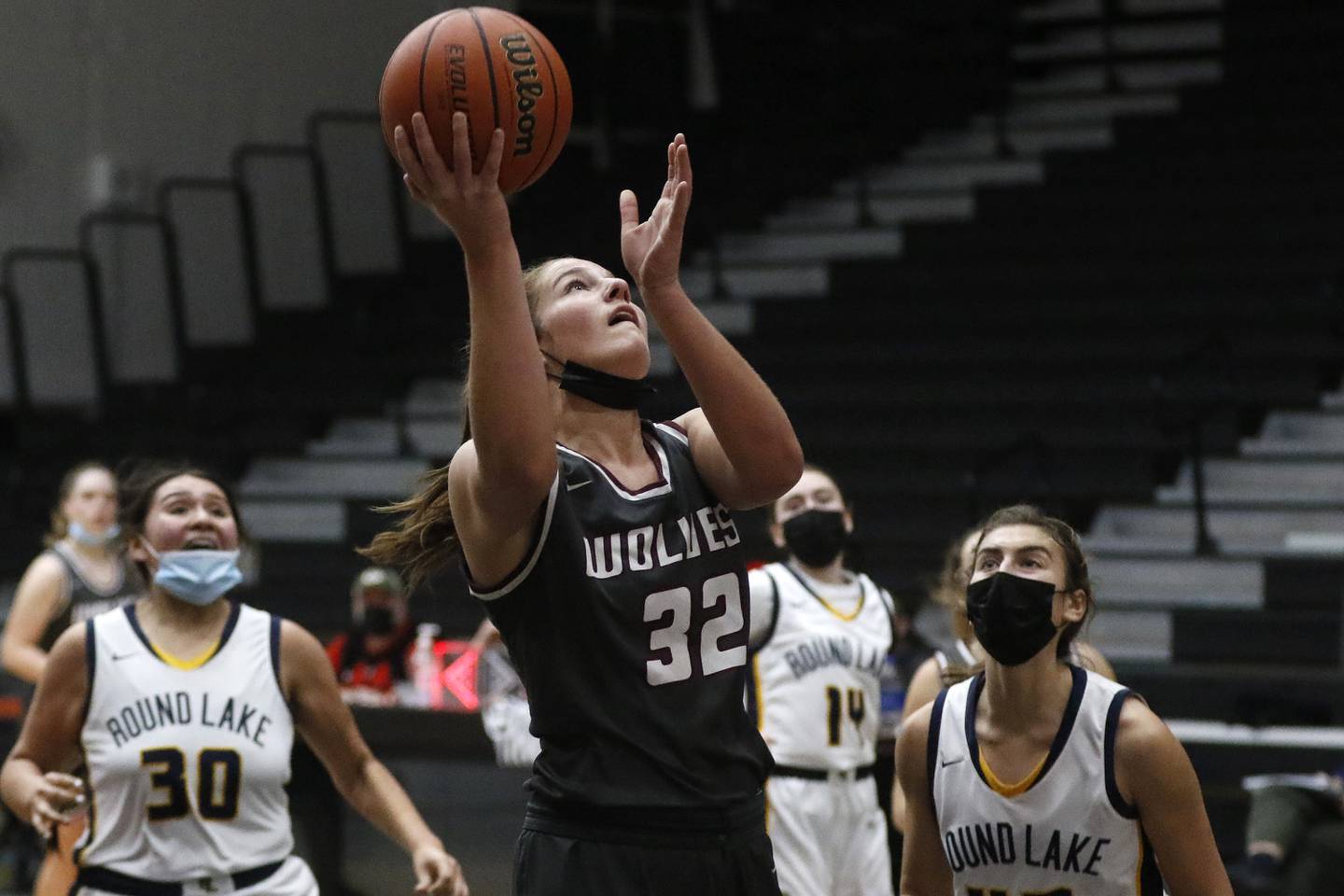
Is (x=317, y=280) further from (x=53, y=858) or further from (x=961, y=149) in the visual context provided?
(x=53, y=858)

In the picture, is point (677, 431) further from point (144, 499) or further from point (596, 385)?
point (144, 499)

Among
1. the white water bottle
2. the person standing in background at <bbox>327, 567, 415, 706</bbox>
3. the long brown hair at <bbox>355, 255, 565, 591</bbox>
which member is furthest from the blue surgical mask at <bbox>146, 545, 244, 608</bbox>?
the person standing in background at <bbox>327, 567, 415, 706</bbox>

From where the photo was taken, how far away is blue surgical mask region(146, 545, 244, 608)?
459 centimetres

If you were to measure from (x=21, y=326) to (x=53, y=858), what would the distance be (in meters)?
Answer: 8.55

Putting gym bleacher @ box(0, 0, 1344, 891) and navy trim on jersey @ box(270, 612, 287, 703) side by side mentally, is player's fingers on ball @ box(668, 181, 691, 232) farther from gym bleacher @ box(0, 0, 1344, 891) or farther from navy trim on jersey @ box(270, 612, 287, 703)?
gym bleacher @ box(0, 0, 1344, 891)

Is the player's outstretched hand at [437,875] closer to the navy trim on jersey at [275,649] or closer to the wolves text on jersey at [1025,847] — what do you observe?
the navy trim on jersey at [275,649]

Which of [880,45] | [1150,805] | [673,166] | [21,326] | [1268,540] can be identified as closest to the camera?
[673,166]

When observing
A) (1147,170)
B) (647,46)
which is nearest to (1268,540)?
(1147,170)

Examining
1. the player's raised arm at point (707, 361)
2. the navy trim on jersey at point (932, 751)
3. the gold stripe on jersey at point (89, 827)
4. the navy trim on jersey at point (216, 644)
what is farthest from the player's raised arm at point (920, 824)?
the gold stripe on jersey at point (89, 827)

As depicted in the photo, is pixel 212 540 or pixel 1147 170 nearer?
pixel 212 540

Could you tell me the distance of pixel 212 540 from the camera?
15.5 feet

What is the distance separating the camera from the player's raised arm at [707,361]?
3.01 m

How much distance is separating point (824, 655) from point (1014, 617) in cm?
249

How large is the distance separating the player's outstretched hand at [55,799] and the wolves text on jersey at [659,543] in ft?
5.09
